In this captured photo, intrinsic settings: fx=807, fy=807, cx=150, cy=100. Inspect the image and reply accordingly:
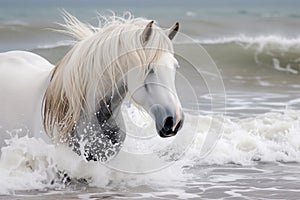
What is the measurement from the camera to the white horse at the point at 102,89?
3.94m

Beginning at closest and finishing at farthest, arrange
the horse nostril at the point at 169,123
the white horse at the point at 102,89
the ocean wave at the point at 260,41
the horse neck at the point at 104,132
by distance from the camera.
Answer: the horse nostril at the point at 169,123, the white horse at the point at 102,89, the horse neck at the point at 104,132, the ocean wave at the point at 260,41

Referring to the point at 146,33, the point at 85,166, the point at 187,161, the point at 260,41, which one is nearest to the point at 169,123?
the point at 146,33

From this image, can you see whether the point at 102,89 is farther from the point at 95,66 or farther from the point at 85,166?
the point at 85,166

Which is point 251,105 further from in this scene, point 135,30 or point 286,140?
point 135,30

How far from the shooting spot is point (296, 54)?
16.6 m

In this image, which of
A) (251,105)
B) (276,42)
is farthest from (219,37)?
(251,105)

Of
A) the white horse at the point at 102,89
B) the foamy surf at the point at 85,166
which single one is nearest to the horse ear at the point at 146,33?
the white horse at the point at 102,89

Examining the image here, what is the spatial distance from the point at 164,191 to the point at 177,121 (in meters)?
0.74

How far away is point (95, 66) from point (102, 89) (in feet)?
0.41

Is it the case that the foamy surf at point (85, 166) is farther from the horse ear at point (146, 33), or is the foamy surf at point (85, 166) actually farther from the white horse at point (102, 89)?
the horse ear at point (146, 33)

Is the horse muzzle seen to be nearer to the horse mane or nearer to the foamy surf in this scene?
the horse mane

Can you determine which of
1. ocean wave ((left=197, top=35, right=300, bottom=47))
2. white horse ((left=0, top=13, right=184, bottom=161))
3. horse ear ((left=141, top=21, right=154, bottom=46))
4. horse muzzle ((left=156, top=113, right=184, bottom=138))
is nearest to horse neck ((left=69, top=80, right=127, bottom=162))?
white horse ((left=0, top=13, right=184, bottom=161))

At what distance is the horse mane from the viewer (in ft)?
13.1

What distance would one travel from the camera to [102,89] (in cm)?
414
